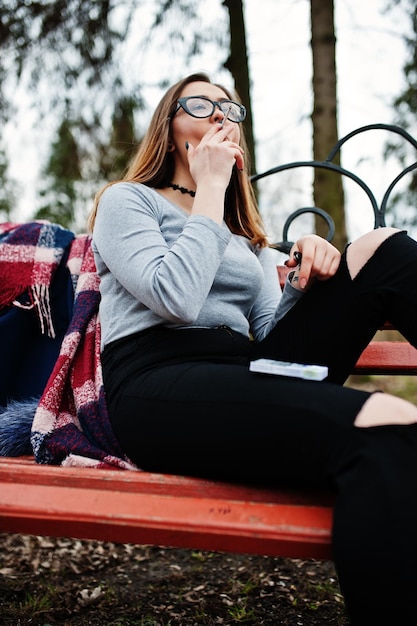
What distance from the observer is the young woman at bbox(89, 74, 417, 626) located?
3.24 feet

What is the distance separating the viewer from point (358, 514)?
0.98 meters

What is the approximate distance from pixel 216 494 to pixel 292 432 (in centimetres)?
20

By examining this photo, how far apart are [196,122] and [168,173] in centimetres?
19

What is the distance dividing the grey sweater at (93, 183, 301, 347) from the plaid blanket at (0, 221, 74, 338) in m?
0.43

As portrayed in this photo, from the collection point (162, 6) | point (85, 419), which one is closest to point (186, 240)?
point (85, 419)

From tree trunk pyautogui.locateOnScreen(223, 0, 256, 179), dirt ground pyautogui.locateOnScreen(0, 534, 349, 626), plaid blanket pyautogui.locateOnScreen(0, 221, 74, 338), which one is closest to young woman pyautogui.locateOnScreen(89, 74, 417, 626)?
Answer: plaid blanket pyautogui.locateOnScreen(0, 221, 74, 338)

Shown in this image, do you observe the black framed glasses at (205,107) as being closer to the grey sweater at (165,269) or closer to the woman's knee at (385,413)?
the grey sweater at (165,269)

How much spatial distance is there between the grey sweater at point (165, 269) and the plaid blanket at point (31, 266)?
435 mm

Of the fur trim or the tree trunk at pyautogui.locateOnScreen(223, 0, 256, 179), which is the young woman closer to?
the fur trim

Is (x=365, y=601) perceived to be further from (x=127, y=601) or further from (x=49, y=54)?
(x=49, y=54)

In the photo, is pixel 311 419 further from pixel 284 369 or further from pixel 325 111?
pixel 325 111

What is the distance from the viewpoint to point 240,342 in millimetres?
1660

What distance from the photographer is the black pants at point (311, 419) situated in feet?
3.11

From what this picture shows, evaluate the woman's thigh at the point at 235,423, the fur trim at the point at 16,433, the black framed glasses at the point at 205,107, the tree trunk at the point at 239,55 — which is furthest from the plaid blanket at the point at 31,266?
the tree trunk at the point at 239,55
